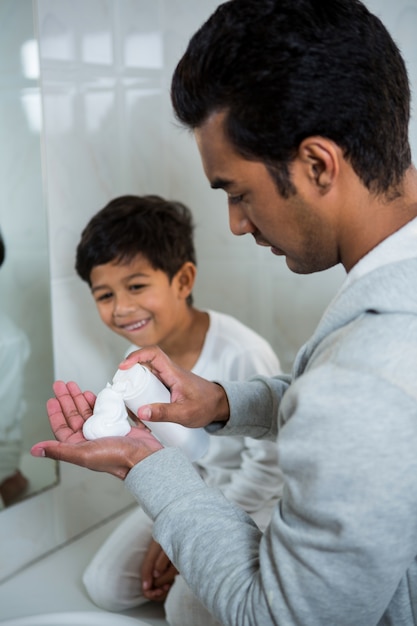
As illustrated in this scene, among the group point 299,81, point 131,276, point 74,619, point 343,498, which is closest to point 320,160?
point 299,81

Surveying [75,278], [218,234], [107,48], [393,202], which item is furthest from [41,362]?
[393,202]

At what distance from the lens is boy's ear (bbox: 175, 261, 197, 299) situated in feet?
4.75

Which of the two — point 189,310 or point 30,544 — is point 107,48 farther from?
point 30,544

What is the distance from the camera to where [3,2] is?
4.15 ft

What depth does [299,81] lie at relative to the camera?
0.70m

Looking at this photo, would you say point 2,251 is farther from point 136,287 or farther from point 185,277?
point 185,277

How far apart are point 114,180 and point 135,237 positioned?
9.8 inches

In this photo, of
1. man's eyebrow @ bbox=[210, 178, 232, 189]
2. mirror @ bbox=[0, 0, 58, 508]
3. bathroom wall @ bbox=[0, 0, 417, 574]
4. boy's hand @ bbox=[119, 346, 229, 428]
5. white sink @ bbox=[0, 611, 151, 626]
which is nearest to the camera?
man's eyebrow @ bbox=[210, 178, 232, 189]

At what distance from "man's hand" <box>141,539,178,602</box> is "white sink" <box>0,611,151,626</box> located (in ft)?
0.54

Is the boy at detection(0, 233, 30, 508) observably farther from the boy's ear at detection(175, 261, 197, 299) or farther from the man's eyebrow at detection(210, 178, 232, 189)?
the man's eyebrow at detection(210, 178, 232, 189)

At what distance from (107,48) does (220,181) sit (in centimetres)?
89

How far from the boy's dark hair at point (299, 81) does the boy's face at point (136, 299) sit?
643 millimetres

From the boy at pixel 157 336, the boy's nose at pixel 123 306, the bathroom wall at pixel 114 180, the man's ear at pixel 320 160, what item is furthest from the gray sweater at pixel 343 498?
the bathroom wall at pixel 114 180

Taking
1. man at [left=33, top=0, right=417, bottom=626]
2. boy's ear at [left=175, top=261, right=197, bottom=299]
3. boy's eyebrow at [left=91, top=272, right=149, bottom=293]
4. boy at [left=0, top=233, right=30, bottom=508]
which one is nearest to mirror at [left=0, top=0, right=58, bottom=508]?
boy at [left=0, top=233, right=30, bottom=508]
